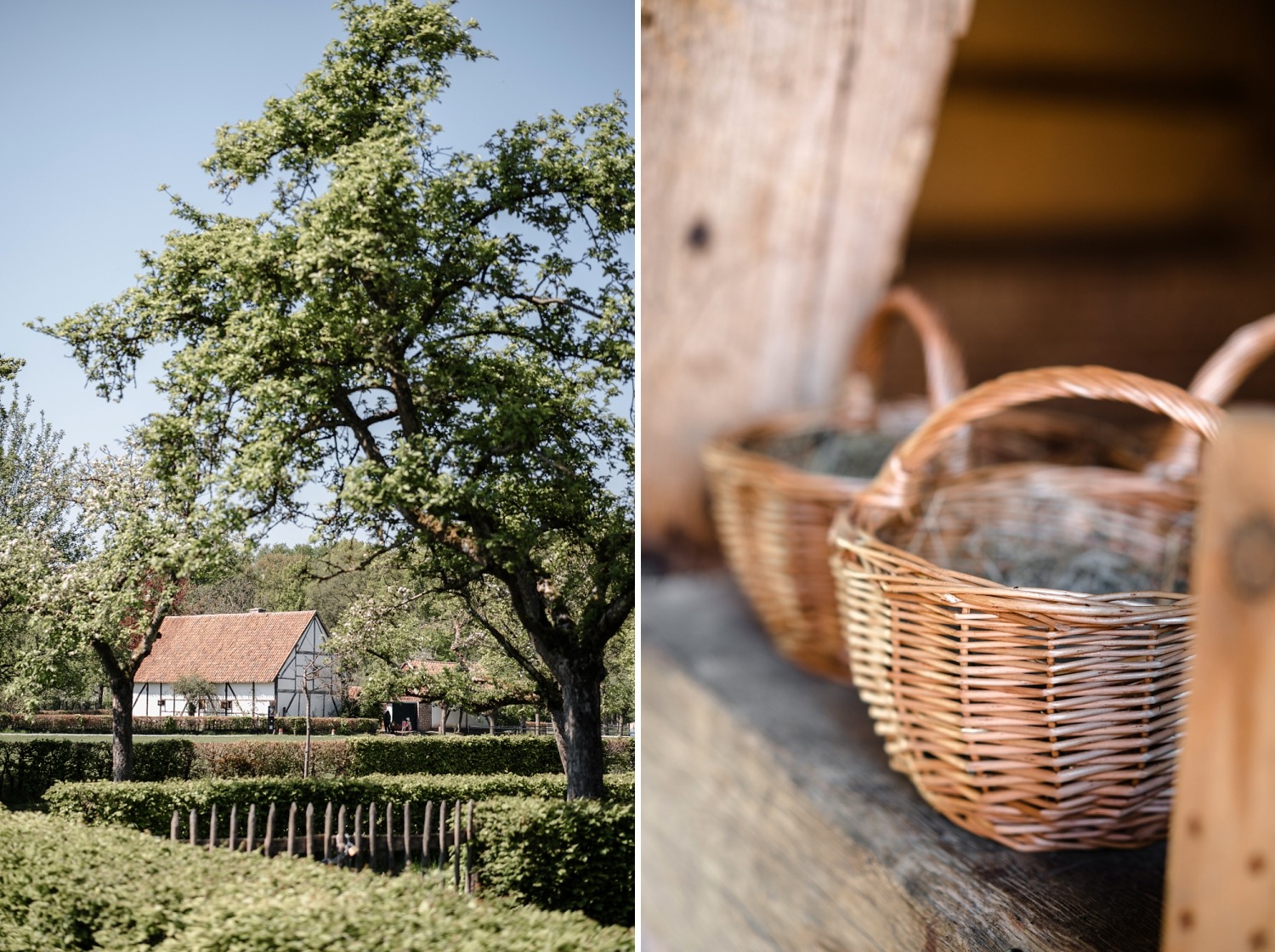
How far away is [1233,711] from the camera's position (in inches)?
19.4

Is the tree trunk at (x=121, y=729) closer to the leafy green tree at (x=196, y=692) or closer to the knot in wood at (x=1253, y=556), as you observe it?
the leafy green tree at (x=196, y=692)

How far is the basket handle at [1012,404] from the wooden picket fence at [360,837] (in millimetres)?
1425

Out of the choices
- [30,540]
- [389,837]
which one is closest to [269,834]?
[389,837]

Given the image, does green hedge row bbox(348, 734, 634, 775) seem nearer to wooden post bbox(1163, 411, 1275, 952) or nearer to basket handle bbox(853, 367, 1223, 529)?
basket handle bbox(853, 367, 1223, 529)

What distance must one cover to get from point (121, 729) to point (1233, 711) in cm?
212

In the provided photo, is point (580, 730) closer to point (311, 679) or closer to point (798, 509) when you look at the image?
point (311, 679)

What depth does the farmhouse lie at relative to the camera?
2082 millimetres

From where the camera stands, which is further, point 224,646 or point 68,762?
point 224,646

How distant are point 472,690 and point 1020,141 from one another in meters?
1.85

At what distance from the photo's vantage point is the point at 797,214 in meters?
1.93

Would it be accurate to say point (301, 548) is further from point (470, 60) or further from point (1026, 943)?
point (1026, 943)

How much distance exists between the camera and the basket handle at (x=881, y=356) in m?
1.56

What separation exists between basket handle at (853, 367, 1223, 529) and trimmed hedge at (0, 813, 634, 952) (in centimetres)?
137

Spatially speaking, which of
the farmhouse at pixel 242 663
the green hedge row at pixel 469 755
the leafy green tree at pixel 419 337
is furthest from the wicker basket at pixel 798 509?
the farmhouse at pixel 242 663
